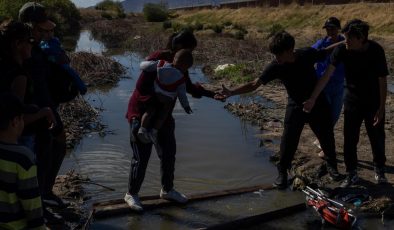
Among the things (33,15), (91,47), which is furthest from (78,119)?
(91,47)

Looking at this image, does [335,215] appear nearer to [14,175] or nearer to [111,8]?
[14,175]

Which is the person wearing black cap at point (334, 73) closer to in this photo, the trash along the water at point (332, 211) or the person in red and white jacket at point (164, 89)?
the trash along the water at point (332, 211)

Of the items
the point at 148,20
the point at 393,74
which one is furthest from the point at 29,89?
the point at 148,20

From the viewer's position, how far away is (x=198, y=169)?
23.8 feet

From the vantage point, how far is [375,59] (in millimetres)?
5703

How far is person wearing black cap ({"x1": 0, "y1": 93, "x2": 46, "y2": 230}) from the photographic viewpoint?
9.13 ft

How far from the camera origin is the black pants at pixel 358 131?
5.92 metres

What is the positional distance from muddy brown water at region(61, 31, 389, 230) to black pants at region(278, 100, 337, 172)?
48 centimetres

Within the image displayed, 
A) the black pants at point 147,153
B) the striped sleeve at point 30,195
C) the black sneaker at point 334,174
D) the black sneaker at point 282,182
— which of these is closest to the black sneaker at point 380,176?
the black sneaker at point 334,174

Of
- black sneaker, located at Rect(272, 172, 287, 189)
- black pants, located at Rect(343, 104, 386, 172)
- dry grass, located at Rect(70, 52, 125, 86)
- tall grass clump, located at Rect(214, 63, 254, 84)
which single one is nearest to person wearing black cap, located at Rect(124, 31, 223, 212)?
black sneaker, located at Rect(272, 172, 287, 189)

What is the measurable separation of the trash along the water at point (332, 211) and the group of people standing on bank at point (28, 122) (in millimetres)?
2464

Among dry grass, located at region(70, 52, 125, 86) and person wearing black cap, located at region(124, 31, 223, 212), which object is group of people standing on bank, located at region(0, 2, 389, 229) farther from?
dry grass, located at region(70, 52, 125, 86)

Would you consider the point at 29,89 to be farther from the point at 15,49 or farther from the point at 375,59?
the point at 375,59

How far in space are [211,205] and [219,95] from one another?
1.17m
